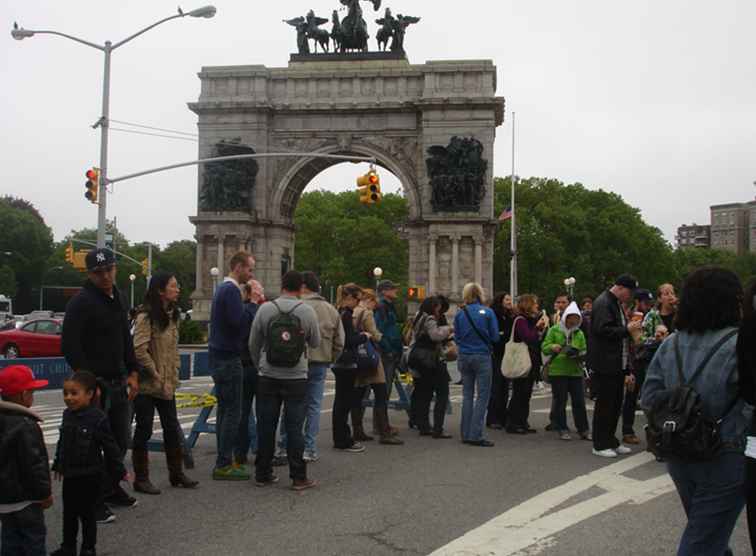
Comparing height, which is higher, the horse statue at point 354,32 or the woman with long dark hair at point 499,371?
the horse statue at point 354,32

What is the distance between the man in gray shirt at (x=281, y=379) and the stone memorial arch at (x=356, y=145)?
29248mm

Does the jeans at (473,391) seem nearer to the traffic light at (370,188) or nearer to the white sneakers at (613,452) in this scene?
the white sneakers at (613,452)

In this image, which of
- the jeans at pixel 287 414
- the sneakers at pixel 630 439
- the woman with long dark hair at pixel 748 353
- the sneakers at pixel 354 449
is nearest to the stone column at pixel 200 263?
the sneakers at pixel 354 449

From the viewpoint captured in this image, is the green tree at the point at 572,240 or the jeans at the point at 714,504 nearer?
the jeans at the point at 714,504

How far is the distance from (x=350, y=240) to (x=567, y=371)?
199 ft

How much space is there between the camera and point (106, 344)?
690 cm

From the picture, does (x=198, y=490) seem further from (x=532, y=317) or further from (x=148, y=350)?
(x=532, y=317)

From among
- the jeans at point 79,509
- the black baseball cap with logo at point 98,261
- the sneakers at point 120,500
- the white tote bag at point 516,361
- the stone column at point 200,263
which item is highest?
the stone column at point 200,263

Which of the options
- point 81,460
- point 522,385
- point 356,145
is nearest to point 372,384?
point 522,385

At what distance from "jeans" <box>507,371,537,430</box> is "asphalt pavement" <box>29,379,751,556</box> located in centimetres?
181

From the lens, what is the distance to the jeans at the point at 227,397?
813cm

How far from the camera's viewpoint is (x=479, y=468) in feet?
28.9

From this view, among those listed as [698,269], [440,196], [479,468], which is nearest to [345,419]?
[479,468]

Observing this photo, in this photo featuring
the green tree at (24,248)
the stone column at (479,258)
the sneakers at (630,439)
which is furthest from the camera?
the green tree at (24,248)
